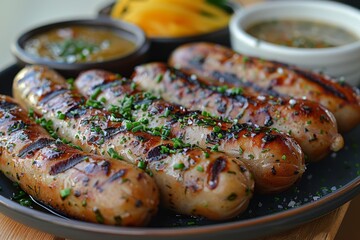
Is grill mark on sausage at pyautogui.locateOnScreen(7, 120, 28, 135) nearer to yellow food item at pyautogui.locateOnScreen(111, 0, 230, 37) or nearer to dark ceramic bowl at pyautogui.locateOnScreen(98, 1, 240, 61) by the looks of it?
dark ceramic bowl at pyautogui.locateOnScreen(98, 1, 240, 61)

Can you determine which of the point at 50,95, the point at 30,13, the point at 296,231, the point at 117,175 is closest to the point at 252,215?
the point at 296,231

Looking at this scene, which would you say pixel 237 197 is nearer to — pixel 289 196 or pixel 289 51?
pixel 289 196

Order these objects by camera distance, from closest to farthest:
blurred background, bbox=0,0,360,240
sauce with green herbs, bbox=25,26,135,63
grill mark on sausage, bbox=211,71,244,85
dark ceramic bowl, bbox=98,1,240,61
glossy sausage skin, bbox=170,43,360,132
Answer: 1. glossy sausage skin, bbox=170,43,360,132
2. grill mark on sausage, bbox=211,71,244,85
3. sauce with green herbs, bbox=25,26,135,63
4. dark ceramic bowl, bbox=98,1,240,61
5. blurred background, bbox=0,0,360,240

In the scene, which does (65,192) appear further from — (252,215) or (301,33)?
(301,33)

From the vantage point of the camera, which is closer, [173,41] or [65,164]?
[65,164]

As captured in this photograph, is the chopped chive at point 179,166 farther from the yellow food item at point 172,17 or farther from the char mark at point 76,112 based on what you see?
the yellow food item at point 172,17

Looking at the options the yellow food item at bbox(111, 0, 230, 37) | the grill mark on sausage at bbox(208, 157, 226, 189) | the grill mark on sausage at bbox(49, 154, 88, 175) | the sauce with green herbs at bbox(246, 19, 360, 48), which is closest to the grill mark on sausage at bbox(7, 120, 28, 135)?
the grill mark on sausage at bbox(49, 154, 88, 175)
